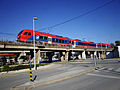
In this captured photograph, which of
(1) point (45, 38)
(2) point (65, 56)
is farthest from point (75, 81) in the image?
(2) point (65, 56)

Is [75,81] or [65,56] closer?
[75,81]

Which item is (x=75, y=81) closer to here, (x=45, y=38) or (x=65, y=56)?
(x=45, y=38)

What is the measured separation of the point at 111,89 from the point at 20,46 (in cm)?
2215

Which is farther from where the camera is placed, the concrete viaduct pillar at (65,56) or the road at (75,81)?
the concrete viaduct pillar at (65,56)

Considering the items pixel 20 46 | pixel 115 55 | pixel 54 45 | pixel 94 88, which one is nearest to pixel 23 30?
pixel 20 46

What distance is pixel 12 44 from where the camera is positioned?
23.0 meters

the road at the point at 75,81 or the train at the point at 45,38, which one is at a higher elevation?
the train at the point at 45,38

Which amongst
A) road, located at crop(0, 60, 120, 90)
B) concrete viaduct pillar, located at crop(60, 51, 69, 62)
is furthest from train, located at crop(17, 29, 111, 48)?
road, located at crop(0, 60, 120, 90)

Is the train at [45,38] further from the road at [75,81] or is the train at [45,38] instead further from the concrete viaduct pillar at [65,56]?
the road at [75,81]

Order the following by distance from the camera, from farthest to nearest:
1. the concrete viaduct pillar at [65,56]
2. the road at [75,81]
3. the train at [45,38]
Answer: the concrete viaduct pillar at [65,56]
the train at [45,38]
the road at [75,81]

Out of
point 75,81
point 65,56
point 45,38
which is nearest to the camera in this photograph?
point 75,81

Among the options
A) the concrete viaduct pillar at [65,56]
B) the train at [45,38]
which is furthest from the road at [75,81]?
the concrete viaduct pillar at [65,56]

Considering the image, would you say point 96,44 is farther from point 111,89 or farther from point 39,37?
point 111,89

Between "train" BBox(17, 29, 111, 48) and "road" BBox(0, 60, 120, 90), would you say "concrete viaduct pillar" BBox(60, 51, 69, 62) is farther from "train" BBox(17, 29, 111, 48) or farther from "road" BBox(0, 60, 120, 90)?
"road" BBox(0, 60, 120, 90)
